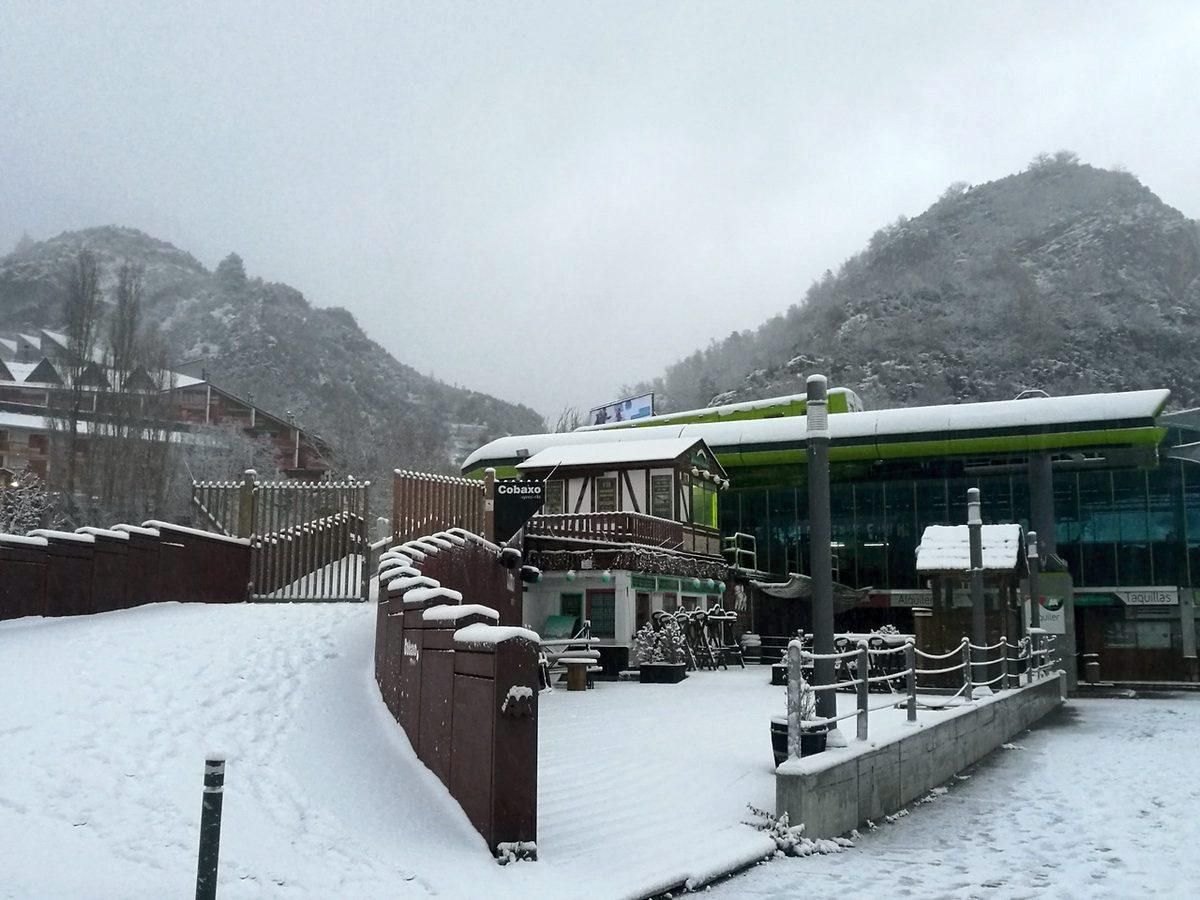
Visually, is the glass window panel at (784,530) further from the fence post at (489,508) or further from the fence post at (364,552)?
the fence post at (364,552)

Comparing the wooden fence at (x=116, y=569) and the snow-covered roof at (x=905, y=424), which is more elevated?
the snow-covered roof at (x=905, y=424)

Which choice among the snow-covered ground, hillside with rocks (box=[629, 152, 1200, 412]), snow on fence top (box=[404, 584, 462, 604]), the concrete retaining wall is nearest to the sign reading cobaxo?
the snow-covered ground

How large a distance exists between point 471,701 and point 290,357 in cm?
12833

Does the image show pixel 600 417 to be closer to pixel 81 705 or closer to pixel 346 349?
pixel 81 705

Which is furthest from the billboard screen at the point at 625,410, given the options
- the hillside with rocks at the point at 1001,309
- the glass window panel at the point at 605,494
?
the hillside with rocks at the point at 1001,309

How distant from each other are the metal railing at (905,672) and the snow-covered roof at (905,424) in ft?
32.9

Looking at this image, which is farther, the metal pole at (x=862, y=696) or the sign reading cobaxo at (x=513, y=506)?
the sign reading cobaxo at (x=513, y=506)

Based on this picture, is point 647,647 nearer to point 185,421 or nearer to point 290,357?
point 185,421

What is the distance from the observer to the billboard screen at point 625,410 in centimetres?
5347

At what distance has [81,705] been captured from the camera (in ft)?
27.4

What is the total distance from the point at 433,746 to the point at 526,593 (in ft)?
53.9

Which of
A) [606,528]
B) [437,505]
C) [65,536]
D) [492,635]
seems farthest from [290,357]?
[492,635]

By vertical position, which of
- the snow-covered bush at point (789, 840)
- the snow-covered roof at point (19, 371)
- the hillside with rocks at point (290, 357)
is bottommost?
the snow-covered bush at point (789, 840)

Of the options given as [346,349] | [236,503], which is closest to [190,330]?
[346,349]
